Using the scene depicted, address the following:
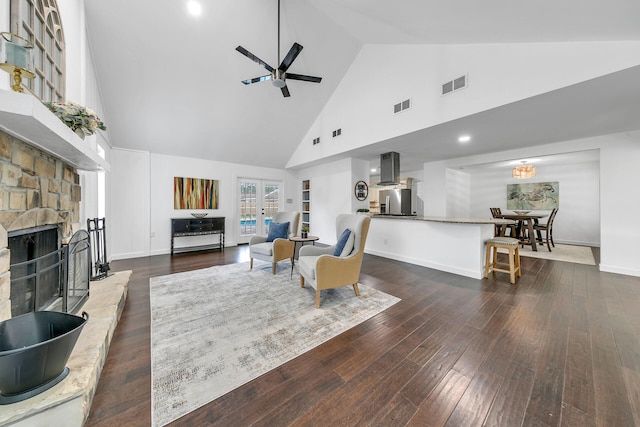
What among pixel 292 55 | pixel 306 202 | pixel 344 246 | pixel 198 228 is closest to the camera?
pixel 344 246

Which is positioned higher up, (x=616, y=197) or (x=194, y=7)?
(x=194, y=7)

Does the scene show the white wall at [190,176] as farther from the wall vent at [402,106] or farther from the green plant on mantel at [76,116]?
the wall vent at [402,106]

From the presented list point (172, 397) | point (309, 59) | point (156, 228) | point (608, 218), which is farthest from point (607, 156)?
point (156, 228)

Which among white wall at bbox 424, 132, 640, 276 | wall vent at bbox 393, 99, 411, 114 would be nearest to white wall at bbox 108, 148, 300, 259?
wall vent at bbox 393, 99, 411, 114

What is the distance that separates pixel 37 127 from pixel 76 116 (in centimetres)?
62

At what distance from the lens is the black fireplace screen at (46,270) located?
59.9 inches

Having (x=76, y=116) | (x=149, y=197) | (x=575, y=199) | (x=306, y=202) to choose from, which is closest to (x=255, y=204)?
(x=306, y=202)

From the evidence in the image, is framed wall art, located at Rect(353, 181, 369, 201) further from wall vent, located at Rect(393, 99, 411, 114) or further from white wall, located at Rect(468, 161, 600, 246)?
white wall, located at Rect(468, 161, 600, 246)

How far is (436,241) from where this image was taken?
13.4 feet

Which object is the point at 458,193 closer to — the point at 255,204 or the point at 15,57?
the point at 255,204

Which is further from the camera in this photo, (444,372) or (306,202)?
(306,202)

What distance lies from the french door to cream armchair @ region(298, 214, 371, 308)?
409 cm

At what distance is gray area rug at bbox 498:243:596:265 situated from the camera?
4.67 metres

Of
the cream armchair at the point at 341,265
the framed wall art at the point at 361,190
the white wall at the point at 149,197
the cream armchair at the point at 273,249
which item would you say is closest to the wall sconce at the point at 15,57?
the cream armchair at the point at 341,265
